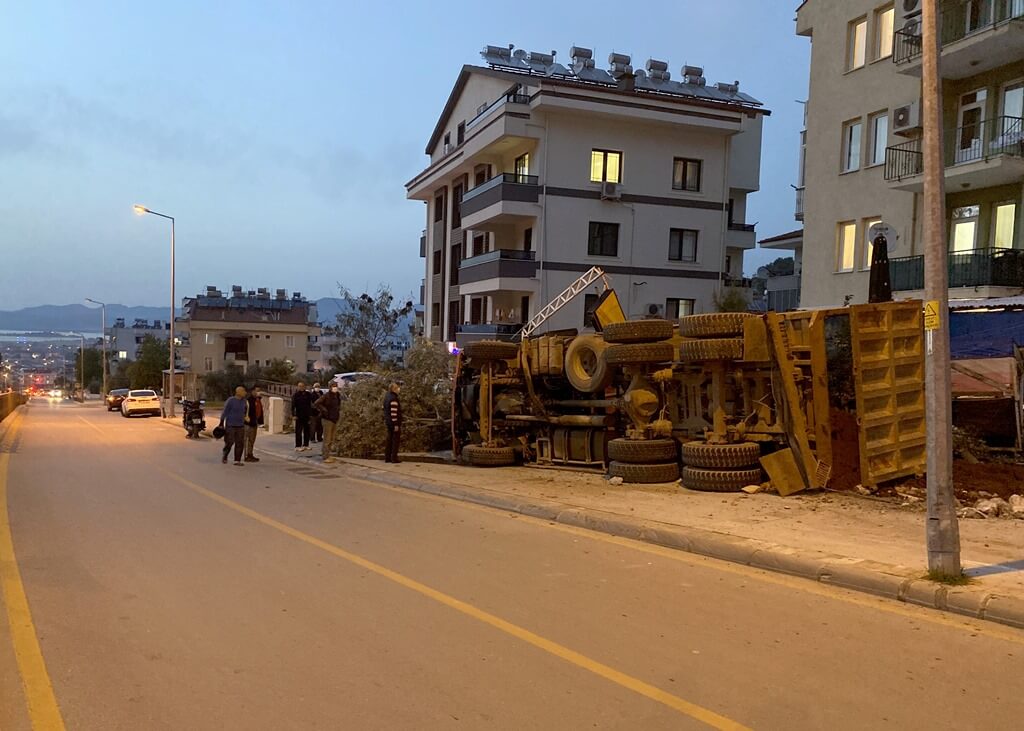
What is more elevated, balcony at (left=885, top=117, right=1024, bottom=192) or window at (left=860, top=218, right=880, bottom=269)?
balcony at (left=885, top=117, right=1024, bottom=192)

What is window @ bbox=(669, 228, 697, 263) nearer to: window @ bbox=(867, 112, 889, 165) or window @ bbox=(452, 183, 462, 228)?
window @ bbox=(452, 183, 462, 228)

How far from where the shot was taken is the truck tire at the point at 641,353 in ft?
40.9

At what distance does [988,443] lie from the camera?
12.2 m

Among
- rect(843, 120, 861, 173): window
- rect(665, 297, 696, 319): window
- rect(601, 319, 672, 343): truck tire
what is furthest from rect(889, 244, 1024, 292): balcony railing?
rect(665, 297, 696, 319): window

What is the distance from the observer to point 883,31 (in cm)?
2352

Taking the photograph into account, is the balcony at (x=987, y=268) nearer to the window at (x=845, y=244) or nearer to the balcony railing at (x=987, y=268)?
the balcony railing at (x=987, y=268)

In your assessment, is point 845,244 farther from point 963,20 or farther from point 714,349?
point 714,349

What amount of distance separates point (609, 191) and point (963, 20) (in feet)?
52.1

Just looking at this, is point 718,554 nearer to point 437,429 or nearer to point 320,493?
point 320,493

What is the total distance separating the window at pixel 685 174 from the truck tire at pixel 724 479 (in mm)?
26597

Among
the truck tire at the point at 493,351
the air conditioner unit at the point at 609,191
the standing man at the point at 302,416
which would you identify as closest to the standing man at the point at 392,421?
the truck tire at the point at 493,351

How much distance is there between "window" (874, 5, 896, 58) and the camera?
23.2 meters

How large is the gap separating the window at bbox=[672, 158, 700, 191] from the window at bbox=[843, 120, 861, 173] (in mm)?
11764

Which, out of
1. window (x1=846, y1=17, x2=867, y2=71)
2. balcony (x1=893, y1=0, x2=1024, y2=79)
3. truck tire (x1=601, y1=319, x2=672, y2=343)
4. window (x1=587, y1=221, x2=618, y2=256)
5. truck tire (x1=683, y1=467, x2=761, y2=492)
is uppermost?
window (x1=846, y1=17, x2=867, y2=71)
